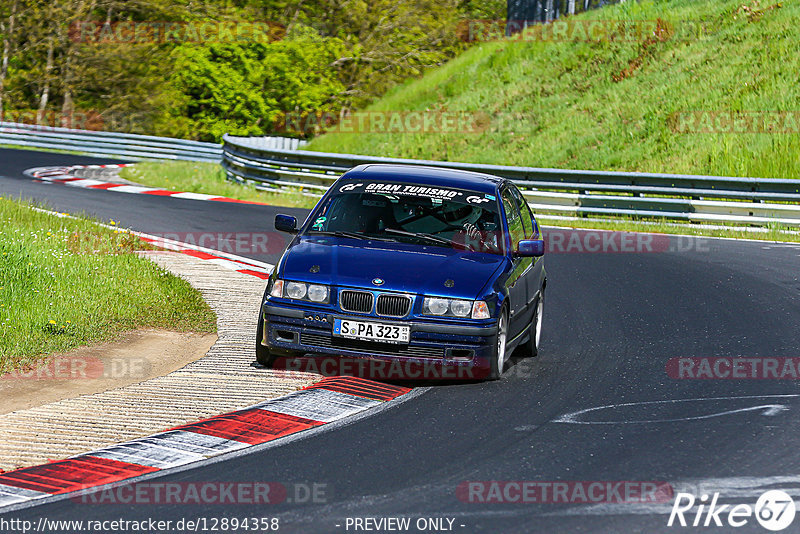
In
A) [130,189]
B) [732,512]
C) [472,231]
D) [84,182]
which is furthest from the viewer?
[84,182]

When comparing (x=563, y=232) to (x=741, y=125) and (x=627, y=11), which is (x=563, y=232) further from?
(x=627, y=11)

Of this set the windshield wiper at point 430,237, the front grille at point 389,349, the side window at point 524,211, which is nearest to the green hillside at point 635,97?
the side window at point 524,211

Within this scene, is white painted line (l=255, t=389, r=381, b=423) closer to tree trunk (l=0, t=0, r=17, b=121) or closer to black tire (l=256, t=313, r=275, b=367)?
black tire (l=256, t=313, r=275, b=367)

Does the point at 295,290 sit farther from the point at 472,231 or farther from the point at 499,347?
the point at 472,231

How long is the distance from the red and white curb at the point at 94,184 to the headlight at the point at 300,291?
14.2 meters

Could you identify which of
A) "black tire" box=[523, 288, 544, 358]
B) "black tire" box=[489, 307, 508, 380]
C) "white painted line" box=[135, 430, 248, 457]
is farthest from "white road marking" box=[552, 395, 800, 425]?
"white painted line" box=[135, 430, 248, 457]

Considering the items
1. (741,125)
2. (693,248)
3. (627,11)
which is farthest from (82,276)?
(627,11)

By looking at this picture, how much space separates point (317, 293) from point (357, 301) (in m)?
0.32

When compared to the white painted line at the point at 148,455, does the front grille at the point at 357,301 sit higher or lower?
higher

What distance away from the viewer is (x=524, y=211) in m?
11.0

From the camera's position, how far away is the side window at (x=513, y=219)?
987cm

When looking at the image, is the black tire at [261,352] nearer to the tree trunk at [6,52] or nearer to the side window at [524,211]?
the side window at [524,211]

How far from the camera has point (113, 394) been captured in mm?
7898

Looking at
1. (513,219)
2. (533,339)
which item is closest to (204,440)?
(533,339)
